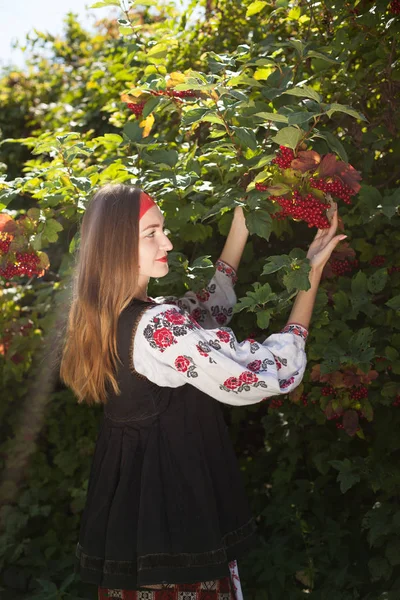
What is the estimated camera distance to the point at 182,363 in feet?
6.38

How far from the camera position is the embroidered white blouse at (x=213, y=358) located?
1934 millimetres

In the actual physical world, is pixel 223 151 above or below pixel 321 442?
above

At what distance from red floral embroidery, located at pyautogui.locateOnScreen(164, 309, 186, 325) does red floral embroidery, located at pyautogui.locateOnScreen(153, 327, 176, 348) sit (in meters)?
0.03

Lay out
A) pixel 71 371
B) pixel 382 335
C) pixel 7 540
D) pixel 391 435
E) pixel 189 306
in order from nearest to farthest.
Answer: pixel 71 371 < pixel 189 306 < pixel 382 335 < pixel 391 435 < pixel 7 540

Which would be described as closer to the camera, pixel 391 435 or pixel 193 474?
pixel 193 474

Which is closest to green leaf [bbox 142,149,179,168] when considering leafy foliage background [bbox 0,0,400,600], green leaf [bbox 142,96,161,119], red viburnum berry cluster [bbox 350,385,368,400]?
leafy foliage background [bbox 0,0,400,600]

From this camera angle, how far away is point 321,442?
3.19 meters

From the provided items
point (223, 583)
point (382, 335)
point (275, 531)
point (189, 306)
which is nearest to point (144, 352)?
point (189, 306)

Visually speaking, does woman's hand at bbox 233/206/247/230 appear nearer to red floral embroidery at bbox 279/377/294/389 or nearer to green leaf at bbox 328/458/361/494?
red floral embroidery at bbox 279/377/294/389

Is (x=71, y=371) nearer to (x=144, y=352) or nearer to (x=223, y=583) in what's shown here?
(x=144, y=352)

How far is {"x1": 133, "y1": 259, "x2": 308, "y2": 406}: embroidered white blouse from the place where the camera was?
1.93 meters

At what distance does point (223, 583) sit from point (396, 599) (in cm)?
94

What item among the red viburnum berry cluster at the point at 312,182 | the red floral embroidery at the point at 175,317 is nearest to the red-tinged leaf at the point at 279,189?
the red viburnum berry cluster at the point at 312,182

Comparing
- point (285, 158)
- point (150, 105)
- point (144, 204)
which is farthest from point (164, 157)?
point (285, 158)
